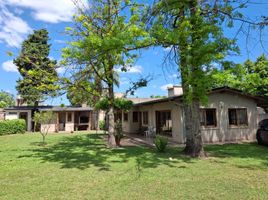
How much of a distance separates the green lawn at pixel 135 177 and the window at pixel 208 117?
5626mm

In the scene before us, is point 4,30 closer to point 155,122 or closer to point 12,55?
point 12,55

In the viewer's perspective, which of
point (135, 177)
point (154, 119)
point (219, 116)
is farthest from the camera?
point (154, 119)

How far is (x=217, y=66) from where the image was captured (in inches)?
374

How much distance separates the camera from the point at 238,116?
16.7 meters

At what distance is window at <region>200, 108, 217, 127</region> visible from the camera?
1591 centimetres

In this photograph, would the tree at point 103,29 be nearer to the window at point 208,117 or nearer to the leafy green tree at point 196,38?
the leafy green tree at point 196,38

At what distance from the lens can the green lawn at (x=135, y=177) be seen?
5582 mm

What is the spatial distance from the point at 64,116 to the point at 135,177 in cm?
2490

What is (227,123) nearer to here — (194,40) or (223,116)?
(223,116)

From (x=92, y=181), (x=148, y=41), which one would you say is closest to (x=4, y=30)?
(x=148, y=41)

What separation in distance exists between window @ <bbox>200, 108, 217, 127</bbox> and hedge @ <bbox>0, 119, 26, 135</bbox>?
19.3 metres

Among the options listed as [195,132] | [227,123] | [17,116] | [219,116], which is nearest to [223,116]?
[219,116]

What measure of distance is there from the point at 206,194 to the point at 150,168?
300 centimetres

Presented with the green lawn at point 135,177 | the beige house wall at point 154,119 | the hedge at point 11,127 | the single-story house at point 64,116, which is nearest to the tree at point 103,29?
the beige house wall at point 154,119
